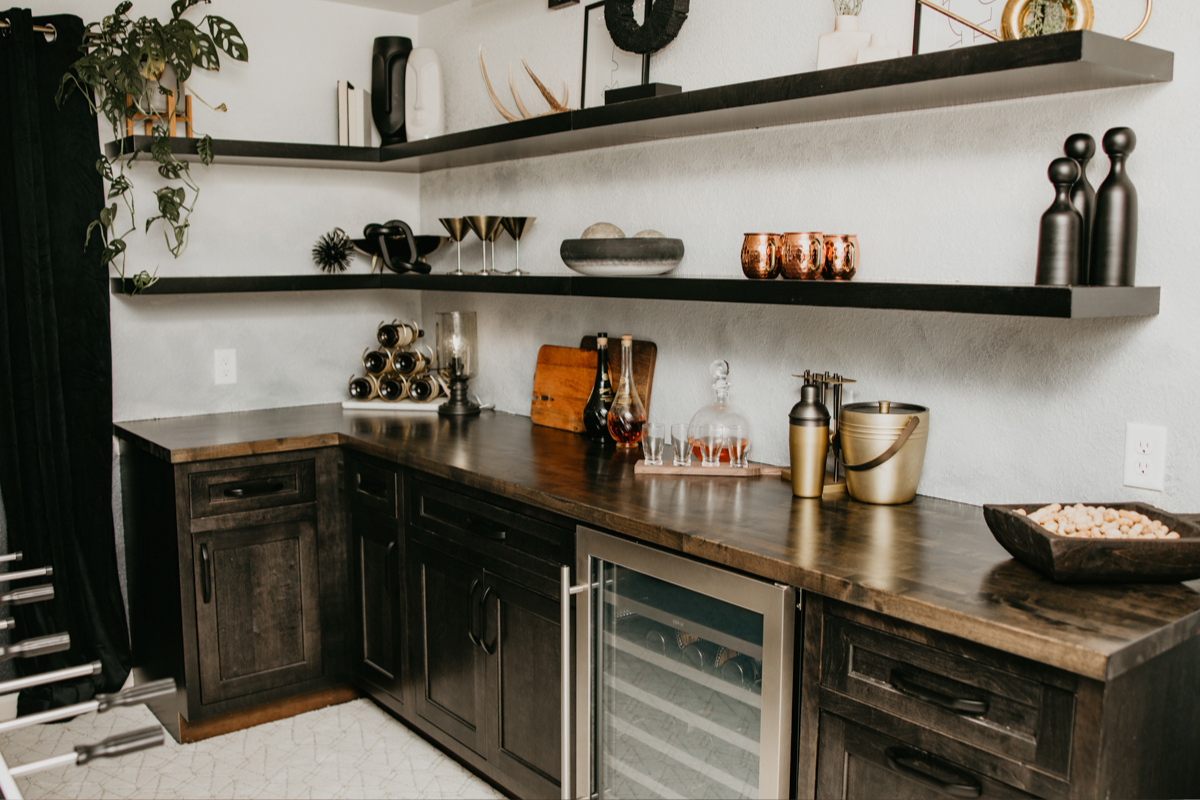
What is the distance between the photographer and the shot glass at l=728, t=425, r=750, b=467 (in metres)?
2.46

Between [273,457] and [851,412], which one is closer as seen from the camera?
[851,412]

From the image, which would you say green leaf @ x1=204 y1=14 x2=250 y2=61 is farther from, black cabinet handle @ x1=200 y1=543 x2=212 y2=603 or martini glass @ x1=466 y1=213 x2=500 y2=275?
black cabinet handle @ x1=200 y1=543 x2=212 y2=603

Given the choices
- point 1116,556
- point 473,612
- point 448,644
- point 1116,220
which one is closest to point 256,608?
point 448,644

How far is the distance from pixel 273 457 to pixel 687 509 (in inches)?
60.9

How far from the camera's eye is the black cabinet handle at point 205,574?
293cm

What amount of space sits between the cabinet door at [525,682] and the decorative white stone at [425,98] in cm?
182

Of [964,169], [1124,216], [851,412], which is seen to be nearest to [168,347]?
[851,412]

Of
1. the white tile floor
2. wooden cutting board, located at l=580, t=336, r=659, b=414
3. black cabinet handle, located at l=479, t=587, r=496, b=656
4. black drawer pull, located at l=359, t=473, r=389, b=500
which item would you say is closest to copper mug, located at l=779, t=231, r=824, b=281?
wooden cutting board, located at l=580, t=336, r=659, b=414

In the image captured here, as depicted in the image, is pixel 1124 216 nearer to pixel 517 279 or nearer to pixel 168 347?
pixel 517 279

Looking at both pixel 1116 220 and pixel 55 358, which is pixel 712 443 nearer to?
pixel 1116 220

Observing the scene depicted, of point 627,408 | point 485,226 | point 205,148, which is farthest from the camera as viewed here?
point 485,226

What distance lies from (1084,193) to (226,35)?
2762 mm

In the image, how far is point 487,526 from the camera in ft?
8.27

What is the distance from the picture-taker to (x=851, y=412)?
2086 millimetres
